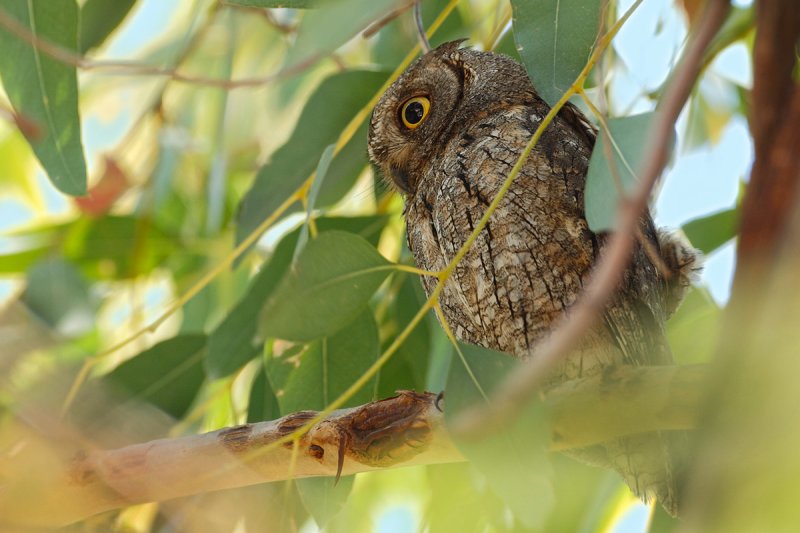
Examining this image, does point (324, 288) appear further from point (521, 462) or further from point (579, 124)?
point (579, 124)

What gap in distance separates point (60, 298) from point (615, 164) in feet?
6.05

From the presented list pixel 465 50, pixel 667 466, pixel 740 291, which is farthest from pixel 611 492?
pixel 740 291

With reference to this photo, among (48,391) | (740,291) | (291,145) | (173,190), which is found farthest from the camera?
(173,190)

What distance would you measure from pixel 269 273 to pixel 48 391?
58 cm

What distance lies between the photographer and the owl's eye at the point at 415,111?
218cm

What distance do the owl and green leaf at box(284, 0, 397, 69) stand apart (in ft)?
2.50

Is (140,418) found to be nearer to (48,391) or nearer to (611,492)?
(48,391)

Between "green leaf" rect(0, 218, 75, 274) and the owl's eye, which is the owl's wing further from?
"green leaf" rect(0, 218, 75, 274)

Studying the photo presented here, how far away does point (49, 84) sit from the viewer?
1.83 meters

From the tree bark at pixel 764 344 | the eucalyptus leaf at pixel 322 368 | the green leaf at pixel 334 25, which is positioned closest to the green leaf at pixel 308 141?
the eucalyptus leaf at pixel 322 368

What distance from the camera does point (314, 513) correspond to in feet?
5.65

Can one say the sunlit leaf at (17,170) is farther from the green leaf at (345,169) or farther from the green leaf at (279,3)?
the green leaf at (279,3)

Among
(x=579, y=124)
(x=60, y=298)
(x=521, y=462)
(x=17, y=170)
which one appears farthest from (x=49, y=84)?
(x=17, y=170)

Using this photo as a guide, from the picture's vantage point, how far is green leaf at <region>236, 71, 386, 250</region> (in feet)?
7.08
